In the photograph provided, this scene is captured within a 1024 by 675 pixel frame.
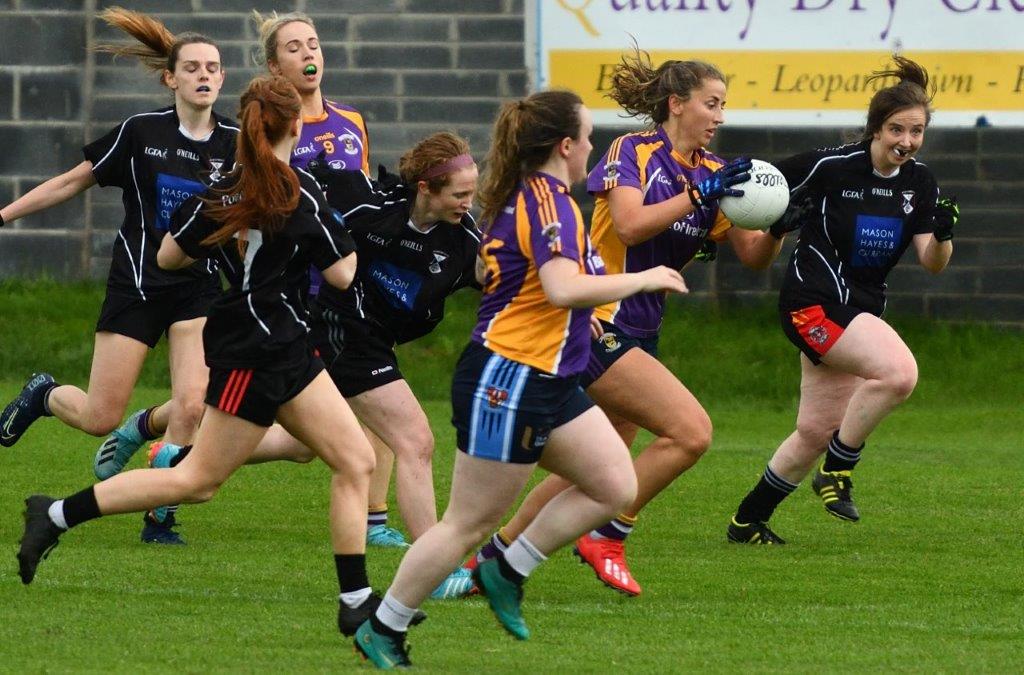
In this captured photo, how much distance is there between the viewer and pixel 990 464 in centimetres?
1092

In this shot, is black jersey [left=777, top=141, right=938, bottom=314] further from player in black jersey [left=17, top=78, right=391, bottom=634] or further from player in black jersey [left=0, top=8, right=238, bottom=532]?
player in black jersey [left=17, top=78, right=391, bottom=634]

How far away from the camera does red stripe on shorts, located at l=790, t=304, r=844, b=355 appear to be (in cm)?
801

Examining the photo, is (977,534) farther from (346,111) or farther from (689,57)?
(689,57)

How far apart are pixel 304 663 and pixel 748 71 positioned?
9.40 metres

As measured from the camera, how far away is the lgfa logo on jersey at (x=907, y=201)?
8.24 metres

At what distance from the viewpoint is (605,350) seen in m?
6.93

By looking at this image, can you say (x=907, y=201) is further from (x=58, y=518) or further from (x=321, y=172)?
(x=58, y=518)

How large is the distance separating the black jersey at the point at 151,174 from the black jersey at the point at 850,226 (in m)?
2.56

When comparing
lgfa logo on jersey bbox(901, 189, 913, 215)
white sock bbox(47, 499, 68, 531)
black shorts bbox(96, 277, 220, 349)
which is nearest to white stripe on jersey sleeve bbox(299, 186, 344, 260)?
white sock bbox(47, 499, 68, 531)

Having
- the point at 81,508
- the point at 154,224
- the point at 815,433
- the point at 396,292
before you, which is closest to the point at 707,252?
the point at 815,433

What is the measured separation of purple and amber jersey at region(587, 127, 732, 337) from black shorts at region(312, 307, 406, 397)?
0.85m

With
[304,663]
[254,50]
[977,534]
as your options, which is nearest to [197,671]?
[304,663]

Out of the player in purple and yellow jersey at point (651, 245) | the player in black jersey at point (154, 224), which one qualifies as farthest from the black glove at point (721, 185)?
the player in black jersey at point (154, 224)

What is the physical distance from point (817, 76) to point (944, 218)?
592cm
